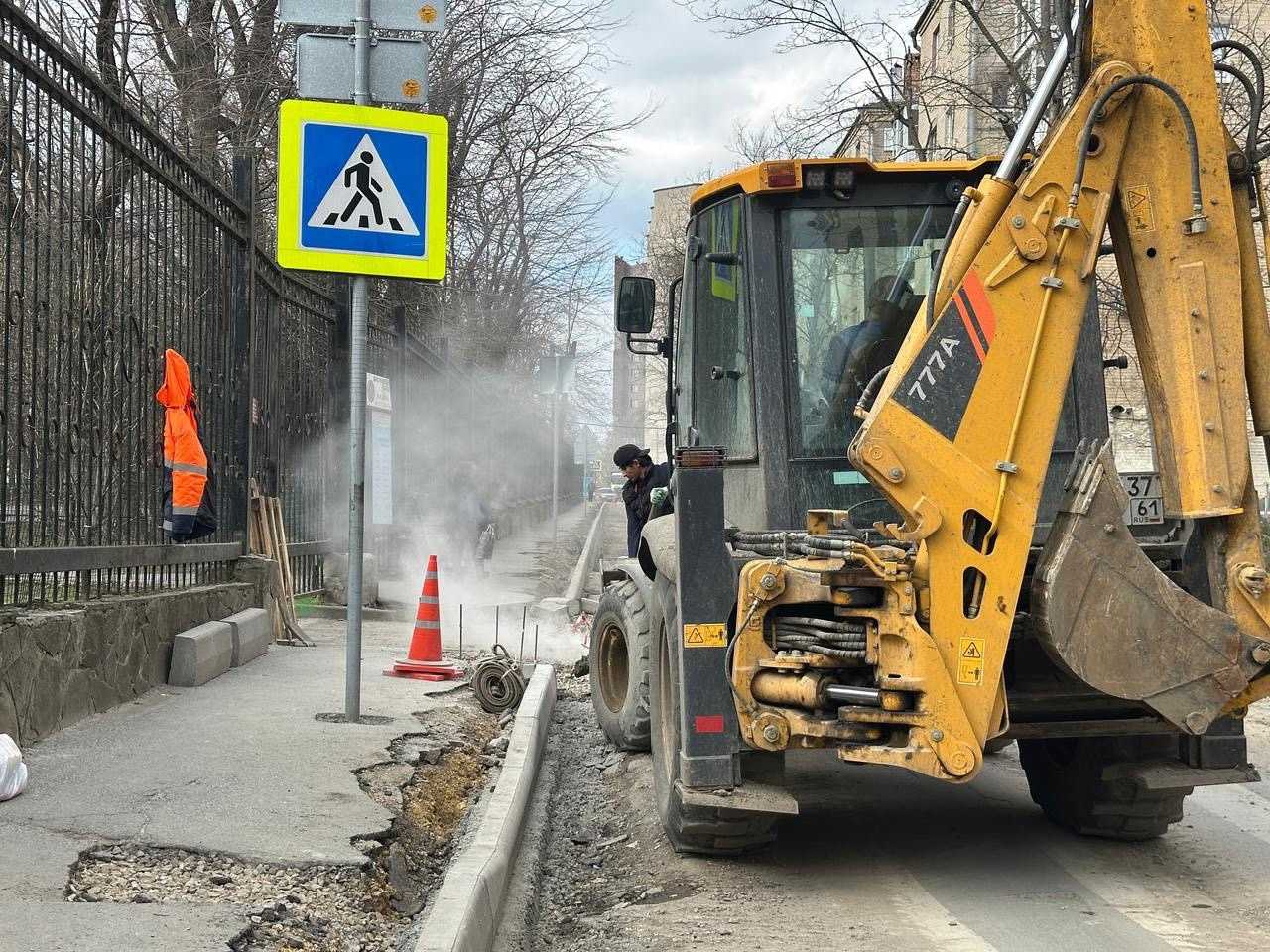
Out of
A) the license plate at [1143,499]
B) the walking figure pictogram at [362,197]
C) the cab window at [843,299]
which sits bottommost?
the license plate at [1143,499]

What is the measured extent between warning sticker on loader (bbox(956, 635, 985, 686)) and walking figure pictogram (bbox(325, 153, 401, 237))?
4.02 meters

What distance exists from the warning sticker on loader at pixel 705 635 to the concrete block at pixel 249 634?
4744 millimetres

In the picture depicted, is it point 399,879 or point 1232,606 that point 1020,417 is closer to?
point 1232,606

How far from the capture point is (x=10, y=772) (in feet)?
16.8

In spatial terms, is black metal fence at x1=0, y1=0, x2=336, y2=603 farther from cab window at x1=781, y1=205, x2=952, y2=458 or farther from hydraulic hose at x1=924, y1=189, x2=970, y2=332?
hydraulic hose at x1=924, y1=189, x2=970, y2=332

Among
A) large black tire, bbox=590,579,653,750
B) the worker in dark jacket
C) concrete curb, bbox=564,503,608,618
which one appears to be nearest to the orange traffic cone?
large black tire, bbox=590,579,653,750

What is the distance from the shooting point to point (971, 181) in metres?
6.10

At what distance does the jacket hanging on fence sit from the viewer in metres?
8.27

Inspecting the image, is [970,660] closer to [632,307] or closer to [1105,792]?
Answer: [1105,792]

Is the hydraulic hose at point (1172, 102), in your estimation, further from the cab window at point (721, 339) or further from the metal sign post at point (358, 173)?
the metal sign post at point (358, 173)

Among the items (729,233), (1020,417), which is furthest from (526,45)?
(1020,417)

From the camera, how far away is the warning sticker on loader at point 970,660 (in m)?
4.78

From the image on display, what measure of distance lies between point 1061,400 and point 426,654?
237 inches

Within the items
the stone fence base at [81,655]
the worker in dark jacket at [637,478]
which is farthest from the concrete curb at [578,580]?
the stone fence base at [81,655]
